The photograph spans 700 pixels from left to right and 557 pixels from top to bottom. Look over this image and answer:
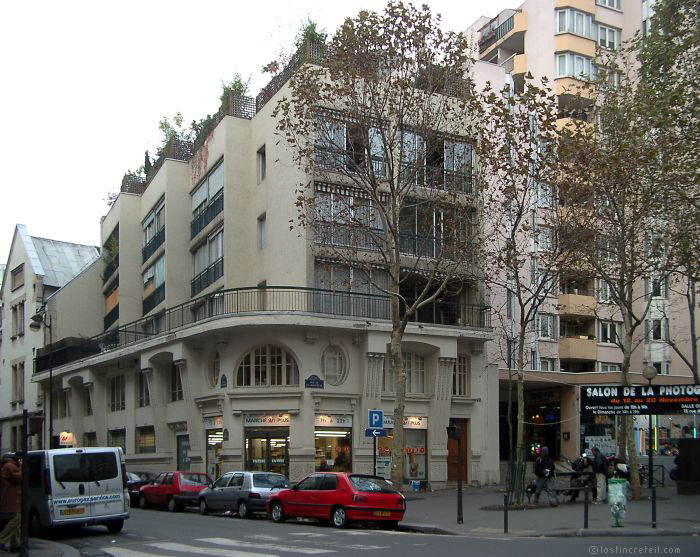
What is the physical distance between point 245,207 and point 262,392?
27.9ft

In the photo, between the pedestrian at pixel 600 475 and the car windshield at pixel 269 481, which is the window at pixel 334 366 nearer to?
the car windshield at pixel 269 481

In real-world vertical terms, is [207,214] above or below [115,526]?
above

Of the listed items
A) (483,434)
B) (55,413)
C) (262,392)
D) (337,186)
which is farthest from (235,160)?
(55,413)

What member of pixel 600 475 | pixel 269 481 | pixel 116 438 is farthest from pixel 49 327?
pixel 600 475

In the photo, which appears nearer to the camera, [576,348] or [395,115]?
[395,115]

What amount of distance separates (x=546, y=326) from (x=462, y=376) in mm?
11913

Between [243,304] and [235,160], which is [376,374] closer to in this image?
[243,304]

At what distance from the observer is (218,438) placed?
34.8m

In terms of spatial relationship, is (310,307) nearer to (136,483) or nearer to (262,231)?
(262,231)

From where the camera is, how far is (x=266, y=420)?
3344 centimetres

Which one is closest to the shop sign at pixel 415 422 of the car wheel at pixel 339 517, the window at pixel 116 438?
the car wheel at pixel 339 517

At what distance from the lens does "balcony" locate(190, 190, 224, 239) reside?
3864cm

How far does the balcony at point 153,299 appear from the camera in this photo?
4445 cm

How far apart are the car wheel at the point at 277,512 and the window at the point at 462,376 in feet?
47.6
